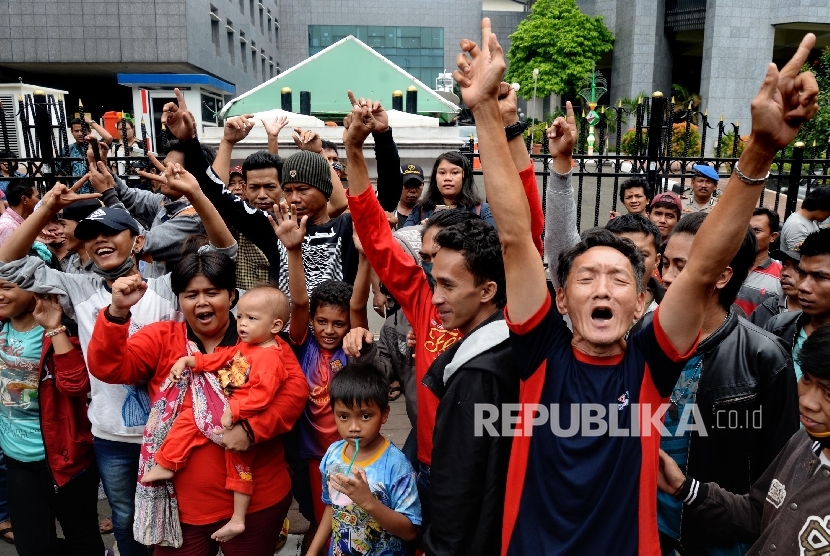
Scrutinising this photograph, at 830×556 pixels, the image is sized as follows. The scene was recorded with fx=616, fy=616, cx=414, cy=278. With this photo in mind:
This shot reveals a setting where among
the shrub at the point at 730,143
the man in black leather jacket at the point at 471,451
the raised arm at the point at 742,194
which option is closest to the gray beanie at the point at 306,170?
the man in black leather jacket at the point at 471,451

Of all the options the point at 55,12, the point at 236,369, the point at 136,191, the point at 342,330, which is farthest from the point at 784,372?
the point at 55,12

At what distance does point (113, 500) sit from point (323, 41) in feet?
170

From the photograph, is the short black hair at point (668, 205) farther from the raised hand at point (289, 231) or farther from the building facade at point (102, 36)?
the building facade at point (102, 36)

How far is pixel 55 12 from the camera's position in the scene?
2509cm

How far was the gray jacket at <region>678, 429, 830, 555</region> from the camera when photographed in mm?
1598

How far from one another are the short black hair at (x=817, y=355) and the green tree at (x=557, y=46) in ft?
122

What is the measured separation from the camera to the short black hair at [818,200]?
484 centimetres

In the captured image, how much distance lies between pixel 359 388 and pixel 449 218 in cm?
77

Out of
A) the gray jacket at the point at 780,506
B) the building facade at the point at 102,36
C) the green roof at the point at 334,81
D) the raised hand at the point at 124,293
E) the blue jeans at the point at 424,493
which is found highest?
the building facade at the point at 102,36

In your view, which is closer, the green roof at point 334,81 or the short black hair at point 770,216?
the short black hair at point 770,216

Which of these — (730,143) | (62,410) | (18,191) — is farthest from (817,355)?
(730,143)

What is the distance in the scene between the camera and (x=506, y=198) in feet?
5.40

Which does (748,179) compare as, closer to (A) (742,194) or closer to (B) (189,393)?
(A) (742,194)

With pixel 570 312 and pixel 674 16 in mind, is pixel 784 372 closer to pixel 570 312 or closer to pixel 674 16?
pixel 570 312
